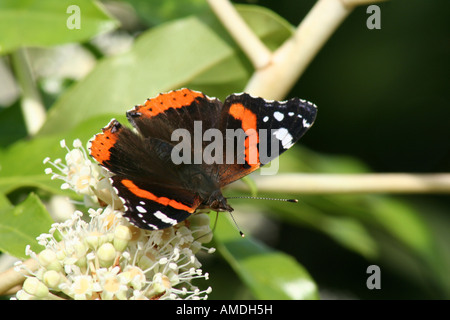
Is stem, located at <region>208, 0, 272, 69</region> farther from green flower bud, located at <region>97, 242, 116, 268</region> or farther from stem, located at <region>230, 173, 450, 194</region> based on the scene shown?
green flower bud, located at <region>97, 242, 116, 268</region>

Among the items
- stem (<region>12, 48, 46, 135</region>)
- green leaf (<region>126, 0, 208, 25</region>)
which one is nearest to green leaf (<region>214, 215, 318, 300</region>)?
stem (<region>12, 48, 46, 135</region>)

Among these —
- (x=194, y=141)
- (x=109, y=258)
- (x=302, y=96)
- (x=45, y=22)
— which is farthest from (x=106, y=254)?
(x=302, y=96)

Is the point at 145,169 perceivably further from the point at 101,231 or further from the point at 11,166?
the point at 11,166

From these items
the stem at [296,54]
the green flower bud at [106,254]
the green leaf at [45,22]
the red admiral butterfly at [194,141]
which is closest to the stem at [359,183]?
the red admiral butterfly at [194,141]

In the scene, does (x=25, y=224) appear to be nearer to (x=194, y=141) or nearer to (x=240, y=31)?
(x=194, y=141)

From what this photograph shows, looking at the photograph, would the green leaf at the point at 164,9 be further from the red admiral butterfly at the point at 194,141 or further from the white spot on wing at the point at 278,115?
the white spot on wing at the point at 278,115

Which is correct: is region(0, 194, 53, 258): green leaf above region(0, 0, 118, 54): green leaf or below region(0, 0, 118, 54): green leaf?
below
